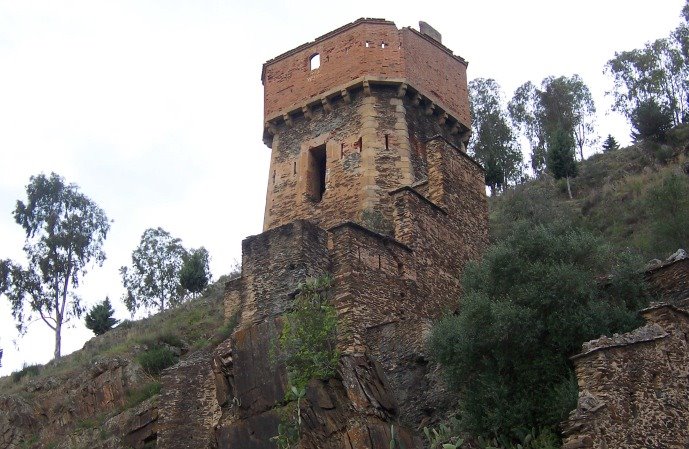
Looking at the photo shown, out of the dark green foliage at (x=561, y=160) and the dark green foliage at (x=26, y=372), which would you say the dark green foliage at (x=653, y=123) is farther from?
the dark green foliage at (x=26, y=372)

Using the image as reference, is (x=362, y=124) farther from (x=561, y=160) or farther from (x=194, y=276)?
(x=194, y=276)

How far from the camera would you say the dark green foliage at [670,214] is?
22078 mm

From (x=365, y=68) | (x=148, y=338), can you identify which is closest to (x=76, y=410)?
(x=148, y=338)

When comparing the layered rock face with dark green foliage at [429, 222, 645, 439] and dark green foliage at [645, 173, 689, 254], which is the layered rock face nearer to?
dark green foliage at [429, 222, 645, 439]

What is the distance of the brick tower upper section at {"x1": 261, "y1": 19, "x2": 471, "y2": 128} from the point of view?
23.6 metres

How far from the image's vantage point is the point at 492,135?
1695 inches

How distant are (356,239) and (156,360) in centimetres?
951

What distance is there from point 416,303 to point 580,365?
6848 mm

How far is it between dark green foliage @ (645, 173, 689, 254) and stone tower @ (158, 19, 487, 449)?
4.59 metres

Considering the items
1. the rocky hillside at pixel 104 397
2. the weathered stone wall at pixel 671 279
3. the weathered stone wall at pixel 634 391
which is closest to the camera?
the weathered stone wall at pixel 634 391

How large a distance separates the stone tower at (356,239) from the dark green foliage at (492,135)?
54.5ft

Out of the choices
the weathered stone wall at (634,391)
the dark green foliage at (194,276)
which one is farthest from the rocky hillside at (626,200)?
the dark green foliage at (194,276)

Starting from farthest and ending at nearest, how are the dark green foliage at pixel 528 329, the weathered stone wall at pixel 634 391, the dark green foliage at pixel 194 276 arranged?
1. the dark green foliage at pixel 194 276
2. the dark green foliage at pixel 528 329
3. the weathered stone wall at pixel 634 391

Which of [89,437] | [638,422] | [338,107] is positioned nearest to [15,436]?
[89,437]
